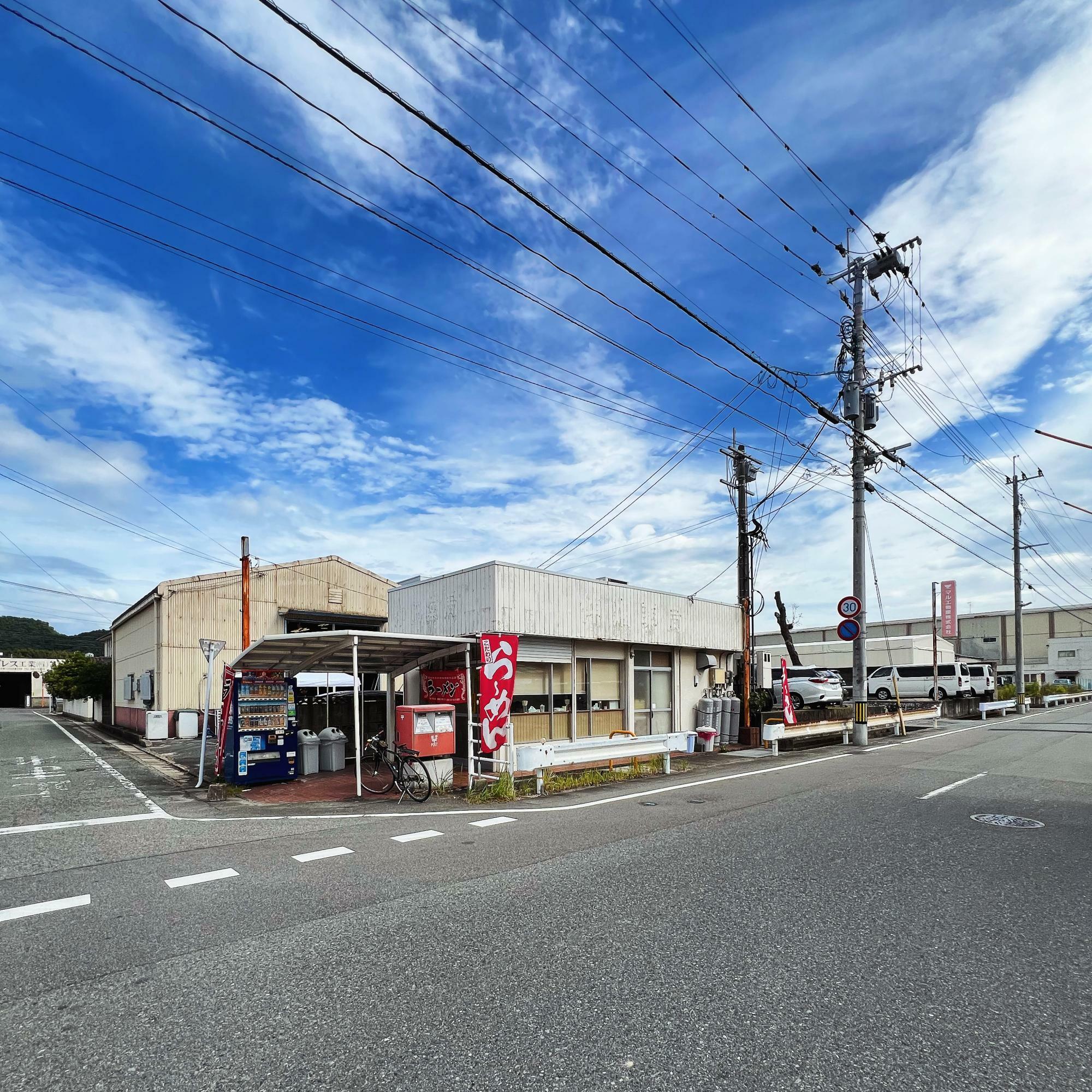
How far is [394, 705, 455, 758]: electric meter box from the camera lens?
1217cm

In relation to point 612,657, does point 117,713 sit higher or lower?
lower

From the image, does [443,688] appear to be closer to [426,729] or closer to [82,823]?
[426,729]

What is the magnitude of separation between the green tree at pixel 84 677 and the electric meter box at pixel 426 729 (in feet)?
114

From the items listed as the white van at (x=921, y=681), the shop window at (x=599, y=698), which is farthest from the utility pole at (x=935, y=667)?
the shop window at (x=599, y=698)

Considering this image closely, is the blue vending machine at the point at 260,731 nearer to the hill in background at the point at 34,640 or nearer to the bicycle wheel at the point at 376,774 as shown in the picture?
the bicycle wheel at the point at 376,774

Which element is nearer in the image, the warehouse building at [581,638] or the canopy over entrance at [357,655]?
the canopy over entrance at [357,655]

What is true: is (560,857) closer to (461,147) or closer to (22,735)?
(461,147)

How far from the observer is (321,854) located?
7.48 meters

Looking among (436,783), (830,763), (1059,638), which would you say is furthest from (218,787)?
(1059,638)

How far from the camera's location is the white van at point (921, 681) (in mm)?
40125

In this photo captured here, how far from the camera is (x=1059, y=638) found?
75.4 meters

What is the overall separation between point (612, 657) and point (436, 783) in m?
6.35

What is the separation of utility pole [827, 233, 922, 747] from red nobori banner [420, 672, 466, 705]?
1191cm

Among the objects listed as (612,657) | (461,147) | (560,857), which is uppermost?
(461,147)
